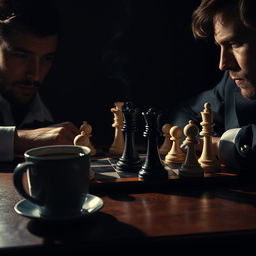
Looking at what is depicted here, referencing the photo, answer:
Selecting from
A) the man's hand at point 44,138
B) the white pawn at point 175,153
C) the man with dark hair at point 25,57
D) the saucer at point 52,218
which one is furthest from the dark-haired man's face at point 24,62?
the saucer at point 52,218

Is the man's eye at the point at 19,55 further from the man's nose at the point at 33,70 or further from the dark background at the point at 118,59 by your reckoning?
the dark background at the point at 118,59

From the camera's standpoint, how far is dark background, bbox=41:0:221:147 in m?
2.09

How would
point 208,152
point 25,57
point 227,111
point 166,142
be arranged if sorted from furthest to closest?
point 25,57
point 227,111
point 166,142
point 208,152

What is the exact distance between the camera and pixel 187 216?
866 mm

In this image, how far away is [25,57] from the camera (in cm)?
207

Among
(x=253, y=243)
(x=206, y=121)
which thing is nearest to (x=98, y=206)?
(x=253, y=243)

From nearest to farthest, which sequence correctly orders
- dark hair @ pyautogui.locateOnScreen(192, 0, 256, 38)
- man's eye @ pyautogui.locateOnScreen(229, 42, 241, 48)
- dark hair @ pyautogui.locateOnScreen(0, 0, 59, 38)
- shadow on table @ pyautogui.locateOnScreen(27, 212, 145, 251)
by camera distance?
shadow on table @ pyautogui.locateOnScreen(27, 212, 145, 251) < dark hair @ pyautogui.locateOnScreen(192, 0, 256, 38) < man's eye @ pyautogui.locateOnScreen(229, 42, 241, 48) < dark hair @ pyautogui.locateOnScreen(0, 0, 59, 38)

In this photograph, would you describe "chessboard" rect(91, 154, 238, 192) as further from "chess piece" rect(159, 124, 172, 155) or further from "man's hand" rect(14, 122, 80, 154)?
"man's hand" rect(14, 122, 80, 154)

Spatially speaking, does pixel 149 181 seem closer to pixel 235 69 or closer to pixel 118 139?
pixel 118 139

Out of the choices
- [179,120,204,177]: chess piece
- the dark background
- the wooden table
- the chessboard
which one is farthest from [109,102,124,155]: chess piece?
the dark background

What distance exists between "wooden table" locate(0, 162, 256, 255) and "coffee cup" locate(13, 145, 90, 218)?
4 cm

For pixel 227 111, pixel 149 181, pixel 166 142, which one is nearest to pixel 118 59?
pixel 227 111

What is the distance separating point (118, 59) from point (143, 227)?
4.89 ft

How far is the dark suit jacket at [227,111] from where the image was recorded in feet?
4.41
